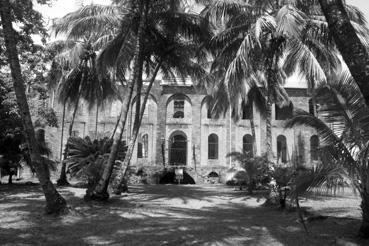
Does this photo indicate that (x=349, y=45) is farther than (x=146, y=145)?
No

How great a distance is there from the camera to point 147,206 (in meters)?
13.3

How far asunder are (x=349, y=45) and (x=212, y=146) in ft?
99.2

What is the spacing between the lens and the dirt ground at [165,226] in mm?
7762

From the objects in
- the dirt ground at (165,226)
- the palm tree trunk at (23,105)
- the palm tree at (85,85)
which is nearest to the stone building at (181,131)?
the palm tree at (85,85)

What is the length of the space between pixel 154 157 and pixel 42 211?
79.0ft

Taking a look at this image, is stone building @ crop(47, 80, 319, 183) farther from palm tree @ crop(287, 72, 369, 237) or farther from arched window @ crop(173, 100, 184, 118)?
palm tree @ crop(287, 72, 369, 237)

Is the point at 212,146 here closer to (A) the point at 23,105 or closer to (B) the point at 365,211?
(A) the point at 23,105

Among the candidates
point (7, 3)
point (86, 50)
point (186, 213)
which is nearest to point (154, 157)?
point (86, 50)

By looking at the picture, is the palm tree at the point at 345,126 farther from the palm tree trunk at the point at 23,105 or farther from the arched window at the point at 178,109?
the arched window at the point at 178,109

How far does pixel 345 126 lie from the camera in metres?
7.73

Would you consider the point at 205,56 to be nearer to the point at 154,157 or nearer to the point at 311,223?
the point at 311,223

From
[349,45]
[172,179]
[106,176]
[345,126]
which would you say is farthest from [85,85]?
[349,45]

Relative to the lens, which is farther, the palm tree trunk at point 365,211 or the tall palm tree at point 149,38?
the tall palm tree at point 149,38

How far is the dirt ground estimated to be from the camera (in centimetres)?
776
